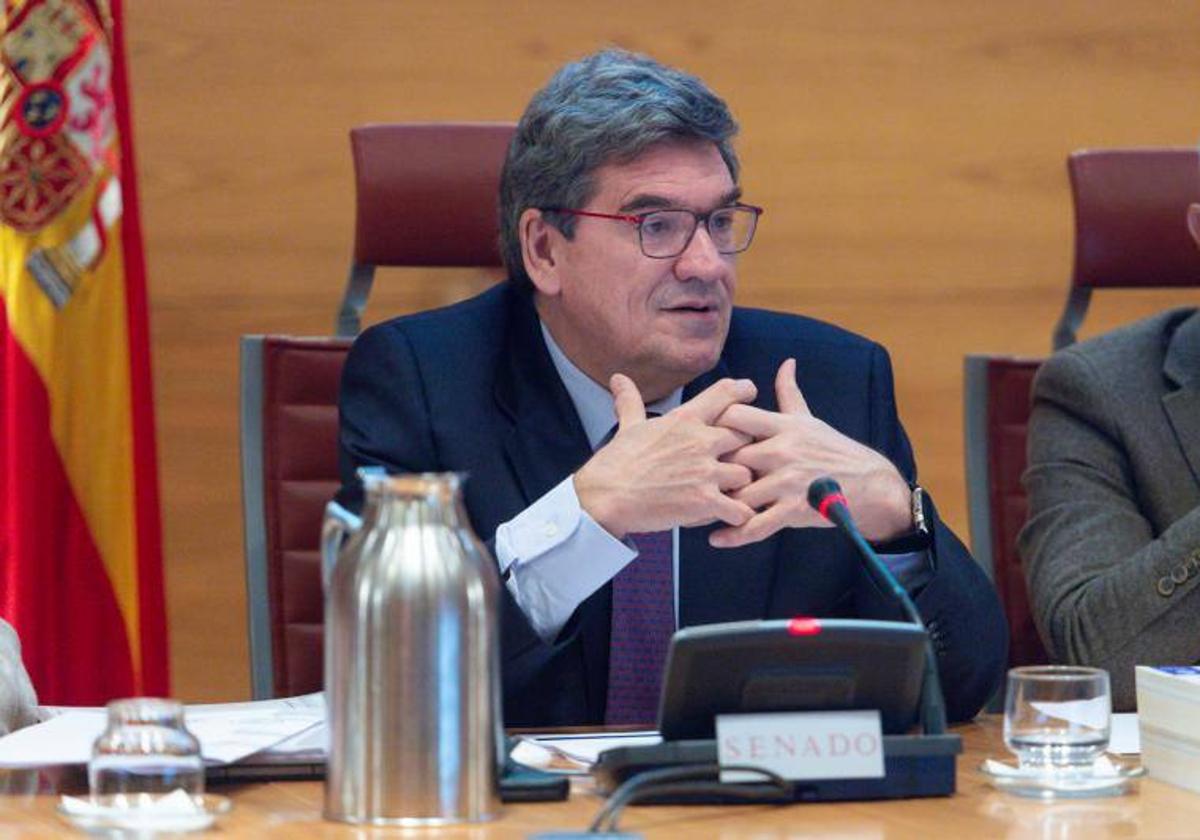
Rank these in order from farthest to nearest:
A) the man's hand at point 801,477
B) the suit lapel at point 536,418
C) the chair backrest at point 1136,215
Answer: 1. the chair backrest at point 1136,215
2. the suit lapel at point 536,418
3. the man's hand at point 801,477

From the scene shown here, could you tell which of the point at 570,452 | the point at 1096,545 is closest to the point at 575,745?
the point at 570,452

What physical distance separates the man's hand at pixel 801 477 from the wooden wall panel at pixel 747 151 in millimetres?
1600

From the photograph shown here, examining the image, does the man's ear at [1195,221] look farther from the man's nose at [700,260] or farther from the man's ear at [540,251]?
the man's ear at [540,251]

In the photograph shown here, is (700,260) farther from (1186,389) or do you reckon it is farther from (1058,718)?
(1058,718)

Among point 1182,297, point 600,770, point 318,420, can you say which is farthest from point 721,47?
point 600,770

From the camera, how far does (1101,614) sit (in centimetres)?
234

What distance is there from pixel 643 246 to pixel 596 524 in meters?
0.46

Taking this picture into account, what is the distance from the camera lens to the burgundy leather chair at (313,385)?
2.64 meters

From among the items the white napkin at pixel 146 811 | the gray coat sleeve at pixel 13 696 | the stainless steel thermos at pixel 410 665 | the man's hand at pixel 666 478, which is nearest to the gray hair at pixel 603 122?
the man's hand at pixel 666 478

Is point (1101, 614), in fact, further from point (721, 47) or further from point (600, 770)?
point (721, 47)

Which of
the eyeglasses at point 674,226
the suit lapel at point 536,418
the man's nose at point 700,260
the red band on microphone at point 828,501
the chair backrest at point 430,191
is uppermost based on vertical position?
the chair backrest at point 430,191

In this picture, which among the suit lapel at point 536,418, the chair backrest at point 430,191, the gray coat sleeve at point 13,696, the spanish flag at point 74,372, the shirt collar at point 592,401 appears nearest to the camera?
the gray coat sleeve at point 13,696

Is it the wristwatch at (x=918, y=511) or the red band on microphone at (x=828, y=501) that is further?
the wristwatch at (x=918, y=511)

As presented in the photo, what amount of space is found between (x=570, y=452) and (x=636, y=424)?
268 millimetres
